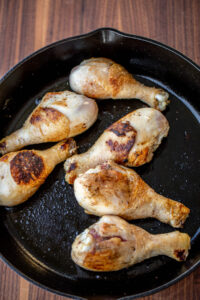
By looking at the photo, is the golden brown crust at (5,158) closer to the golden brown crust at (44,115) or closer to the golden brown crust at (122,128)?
the golden brown crust at (44,115)

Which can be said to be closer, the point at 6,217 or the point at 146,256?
the point at 146,256

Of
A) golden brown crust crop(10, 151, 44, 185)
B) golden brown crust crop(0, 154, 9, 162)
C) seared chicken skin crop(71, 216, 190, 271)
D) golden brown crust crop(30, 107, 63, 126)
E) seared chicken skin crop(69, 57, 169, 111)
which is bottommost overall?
seared chicken skin crop(71, 216, 190, 271)

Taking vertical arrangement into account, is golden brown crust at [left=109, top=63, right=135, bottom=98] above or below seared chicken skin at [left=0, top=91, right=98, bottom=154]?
above

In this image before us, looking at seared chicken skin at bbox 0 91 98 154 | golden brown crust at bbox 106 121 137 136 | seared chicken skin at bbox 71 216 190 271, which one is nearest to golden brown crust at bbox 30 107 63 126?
seared chicken skin at bbox 0 91 98 154

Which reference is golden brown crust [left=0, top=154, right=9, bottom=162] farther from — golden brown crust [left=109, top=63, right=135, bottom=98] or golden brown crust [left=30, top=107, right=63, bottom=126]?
golden brown crust [left=109, top=63, right=135, bottom=98]

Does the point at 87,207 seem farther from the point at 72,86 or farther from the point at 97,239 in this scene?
the point at 72,86

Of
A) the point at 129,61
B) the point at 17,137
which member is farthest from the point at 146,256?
the point at 129,61

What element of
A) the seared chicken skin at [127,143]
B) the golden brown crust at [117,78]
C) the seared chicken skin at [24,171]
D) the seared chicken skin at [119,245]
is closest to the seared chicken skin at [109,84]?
the golden brown crust at [117,78]

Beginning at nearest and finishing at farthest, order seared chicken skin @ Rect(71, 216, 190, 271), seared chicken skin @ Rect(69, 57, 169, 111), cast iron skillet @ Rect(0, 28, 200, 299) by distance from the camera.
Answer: seared chicken skin @ Rect(71, 216, 190, 271), cast iron skillet @ Rect(0, 28, 200, 299), seared chicken skin @ Rect(69, 57, 169, 111)

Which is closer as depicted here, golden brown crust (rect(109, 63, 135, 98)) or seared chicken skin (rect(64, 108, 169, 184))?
seared chicken skin (rect(64, 108, 169, 184))
